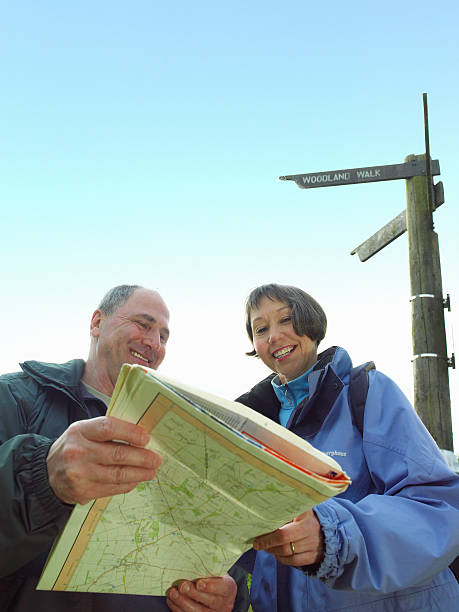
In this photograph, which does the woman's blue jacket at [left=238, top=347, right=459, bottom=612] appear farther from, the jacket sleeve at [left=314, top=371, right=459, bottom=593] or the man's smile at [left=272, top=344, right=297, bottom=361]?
the man's smile at [left=272, top=344, right=297, bottom=361]

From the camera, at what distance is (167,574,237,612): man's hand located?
146 cm

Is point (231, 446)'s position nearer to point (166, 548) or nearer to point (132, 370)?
point (132, 370)

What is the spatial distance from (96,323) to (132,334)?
1.11ft

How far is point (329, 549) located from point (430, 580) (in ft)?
2.00

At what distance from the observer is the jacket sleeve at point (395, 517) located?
1.38 m

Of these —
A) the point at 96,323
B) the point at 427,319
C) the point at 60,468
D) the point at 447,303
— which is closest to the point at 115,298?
the point at 96,323

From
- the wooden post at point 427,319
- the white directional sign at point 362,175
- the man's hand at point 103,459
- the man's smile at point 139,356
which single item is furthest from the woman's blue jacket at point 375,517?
the white directional sign at point 362,175

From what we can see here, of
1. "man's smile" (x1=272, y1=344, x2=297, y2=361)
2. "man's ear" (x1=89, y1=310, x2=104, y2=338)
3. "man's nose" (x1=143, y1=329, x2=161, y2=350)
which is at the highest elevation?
"man's ear" (x1=89, y1=310, x2=104, y2=338)

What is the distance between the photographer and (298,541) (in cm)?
129

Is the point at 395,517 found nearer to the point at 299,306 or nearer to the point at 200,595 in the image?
the point at 200,595

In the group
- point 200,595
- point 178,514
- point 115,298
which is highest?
point 115,298

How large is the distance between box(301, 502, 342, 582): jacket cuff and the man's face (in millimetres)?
1585

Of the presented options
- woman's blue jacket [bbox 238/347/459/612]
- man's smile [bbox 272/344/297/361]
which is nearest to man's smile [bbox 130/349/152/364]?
man's smile [bbox 272/344/297/361]

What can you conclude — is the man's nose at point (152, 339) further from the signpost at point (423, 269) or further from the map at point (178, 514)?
the signpost at point (423, 269)
